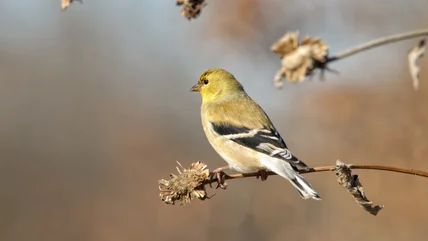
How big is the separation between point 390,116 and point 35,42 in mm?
4796

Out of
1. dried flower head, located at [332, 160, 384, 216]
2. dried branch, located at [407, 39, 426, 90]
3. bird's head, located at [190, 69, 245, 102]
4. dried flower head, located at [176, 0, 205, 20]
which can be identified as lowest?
dried flower head, located at [332, 160, 384, 216]

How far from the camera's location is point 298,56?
1377 millimetres

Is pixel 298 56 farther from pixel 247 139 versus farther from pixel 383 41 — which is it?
pixel 247 139

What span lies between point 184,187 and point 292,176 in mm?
826

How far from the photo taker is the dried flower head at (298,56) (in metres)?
A: 1.36

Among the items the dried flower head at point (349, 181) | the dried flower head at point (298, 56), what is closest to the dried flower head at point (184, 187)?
the dried flower head at point (349, 181)

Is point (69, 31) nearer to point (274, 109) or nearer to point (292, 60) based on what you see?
point (274, 109)

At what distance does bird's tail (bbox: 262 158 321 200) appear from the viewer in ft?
8.77

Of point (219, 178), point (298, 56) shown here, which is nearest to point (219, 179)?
point (219, 178)

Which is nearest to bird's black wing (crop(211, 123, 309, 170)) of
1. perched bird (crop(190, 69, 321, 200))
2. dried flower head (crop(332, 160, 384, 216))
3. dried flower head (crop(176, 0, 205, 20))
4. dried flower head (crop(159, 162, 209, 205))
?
perched bird (crop(190, 69, 321, 200))

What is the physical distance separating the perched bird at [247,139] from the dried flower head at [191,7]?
1108 mm

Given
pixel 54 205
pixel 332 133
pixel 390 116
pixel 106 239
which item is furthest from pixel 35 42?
pixel 390 116

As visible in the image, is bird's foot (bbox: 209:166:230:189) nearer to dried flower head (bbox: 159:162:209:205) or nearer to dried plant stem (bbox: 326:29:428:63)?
dried flower head (bbox: 159:162:209:205)

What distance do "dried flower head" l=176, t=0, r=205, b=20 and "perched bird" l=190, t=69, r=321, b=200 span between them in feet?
3.63
